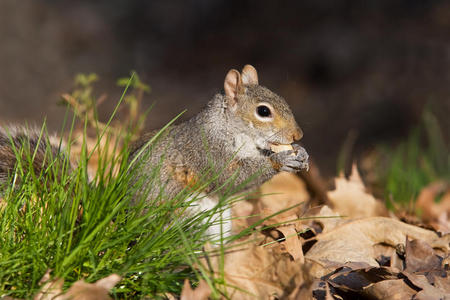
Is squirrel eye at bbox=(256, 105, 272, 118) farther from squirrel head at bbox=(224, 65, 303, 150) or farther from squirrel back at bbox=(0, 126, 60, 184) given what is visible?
squirrel back at bbox=(0, 126, 60, 184)

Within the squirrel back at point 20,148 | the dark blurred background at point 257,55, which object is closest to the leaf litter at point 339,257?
the squirrel back at point 20,148

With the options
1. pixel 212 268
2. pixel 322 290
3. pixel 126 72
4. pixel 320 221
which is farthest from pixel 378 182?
pixel 126 72

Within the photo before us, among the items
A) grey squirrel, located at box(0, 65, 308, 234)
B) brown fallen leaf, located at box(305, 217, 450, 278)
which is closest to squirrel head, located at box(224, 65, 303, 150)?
grey squirrel, located at box(0, 65, 308, 234)

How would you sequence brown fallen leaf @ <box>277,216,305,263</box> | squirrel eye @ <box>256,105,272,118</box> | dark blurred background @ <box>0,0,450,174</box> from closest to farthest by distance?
brown fallen leaf @ <box>277,216,305,263</box> → squirrel eye @ <box>256,105,272,118</box> → dark blurred background @ <box>0,0,450,174</box>

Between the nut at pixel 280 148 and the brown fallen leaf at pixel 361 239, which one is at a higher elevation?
the nut at pixel 280 148

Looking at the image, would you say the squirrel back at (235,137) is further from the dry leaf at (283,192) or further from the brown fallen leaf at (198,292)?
the brown fallen leaf at (198,292)

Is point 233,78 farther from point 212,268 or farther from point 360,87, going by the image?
point 360,87

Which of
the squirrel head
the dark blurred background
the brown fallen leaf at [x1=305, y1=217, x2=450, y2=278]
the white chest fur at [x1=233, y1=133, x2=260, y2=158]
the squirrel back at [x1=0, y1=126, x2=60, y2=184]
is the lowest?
the brown fallen leaf at [x1=305, y1=217, x2=450, y2=278]
